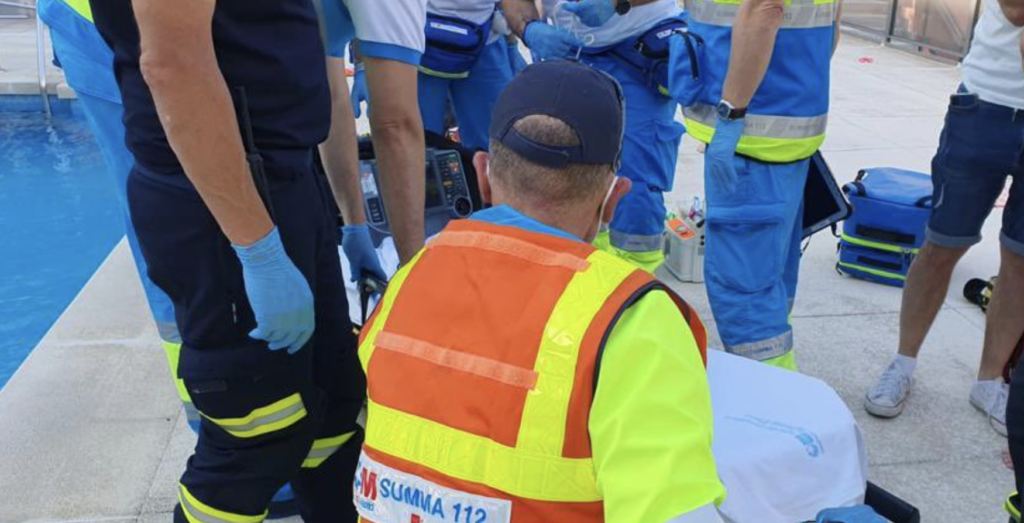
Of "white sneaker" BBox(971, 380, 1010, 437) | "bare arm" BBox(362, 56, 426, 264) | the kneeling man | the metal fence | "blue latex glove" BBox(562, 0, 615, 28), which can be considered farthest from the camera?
the metal fence

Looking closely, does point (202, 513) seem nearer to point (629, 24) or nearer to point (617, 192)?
point (617, 192)

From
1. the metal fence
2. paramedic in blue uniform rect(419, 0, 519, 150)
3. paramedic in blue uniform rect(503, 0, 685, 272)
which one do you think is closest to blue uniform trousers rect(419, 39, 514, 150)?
paramedic in blue uniform rect(419, 0, 519, 150)

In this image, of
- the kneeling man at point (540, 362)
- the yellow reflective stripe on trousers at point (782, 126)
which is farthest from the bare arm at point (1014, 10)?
the kneeling man at point (540, 362)

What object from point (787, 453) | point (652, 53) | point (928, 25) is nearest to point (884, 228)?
point (652, 53)

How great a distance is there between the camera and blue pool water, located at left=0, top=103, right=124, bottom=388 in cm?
540

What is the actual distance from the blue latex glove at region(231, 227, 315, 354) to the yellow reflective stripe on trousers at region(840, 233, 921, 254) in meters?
3.08

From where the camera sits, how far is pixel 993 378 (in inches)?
117

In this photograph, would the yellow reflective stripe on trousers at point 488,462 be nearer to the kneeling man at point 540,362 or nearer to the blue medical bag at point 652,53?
the kneeling man at point 540,362

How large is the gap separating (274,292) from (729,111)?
1.40 meters

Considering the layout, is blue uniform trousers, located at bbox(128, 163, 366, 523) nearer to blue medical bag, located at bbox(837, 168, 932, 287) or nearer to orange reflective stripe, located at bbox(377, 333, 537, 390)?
orange reflective stripe, located at bbox(377, 333, 537, 390)

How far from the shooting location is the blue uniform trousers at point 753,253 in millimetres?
2482

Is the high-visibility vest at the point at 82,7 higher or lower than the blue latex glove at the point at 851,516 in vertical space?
higher

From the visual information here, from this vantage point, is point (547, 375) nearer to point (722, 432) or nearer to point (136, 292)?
point (722, 432)

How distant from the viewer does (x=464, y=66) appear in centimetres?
359
